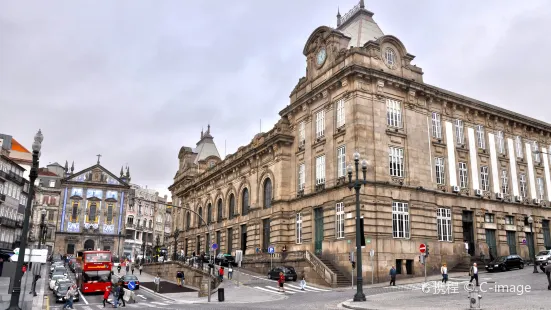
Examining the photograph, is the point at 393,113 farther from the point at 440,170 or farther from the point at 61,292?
the point at 61,292

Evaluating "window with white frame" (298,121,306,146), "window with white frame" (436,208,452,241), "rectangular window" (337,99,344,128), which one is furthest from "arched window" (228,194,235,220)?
"window with white frame" (436,208,452,241)

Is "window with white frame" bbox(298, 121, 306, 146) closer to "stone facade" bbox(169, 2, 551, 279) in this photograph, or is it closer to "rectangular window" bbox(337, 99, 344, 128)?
"stone facade" bbox(169, 2, 551, 279)

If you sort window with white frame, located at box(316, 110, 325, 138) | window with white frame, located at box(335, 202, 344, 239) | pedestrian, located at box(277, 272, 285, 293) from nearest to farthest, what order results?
pedestrian, located at box(277, 272, 285, 293)
window with white frame, located at box(335, 202, 344, 239)
window with white frame, located at box(316, 110, 325, 138)

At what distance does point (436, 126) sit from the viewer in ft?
144

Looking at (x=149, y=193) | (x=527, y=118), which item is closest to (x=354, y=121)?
(x=527, y=118)

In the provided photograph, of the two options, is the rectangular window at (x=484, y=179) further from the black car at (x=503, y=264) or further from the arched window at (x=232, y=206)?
the arched window at (x=232, y=206)

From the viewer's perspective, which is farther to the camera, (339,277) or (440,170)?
(440,170)

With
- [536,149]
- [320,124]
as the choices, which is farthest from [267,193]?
[536,149]

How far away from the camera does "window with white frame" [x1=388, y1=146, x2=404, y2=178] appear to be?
39531mm

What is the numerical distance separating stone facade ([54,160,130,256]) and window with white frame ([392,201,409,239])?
255 feet

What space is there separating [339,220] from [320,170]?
19.2ft

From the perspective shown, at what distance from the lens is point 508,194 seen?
1860 inches

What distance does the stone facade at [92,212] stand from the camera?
98.7 meters

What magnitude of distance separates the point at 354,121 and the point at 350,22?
1336 cm
